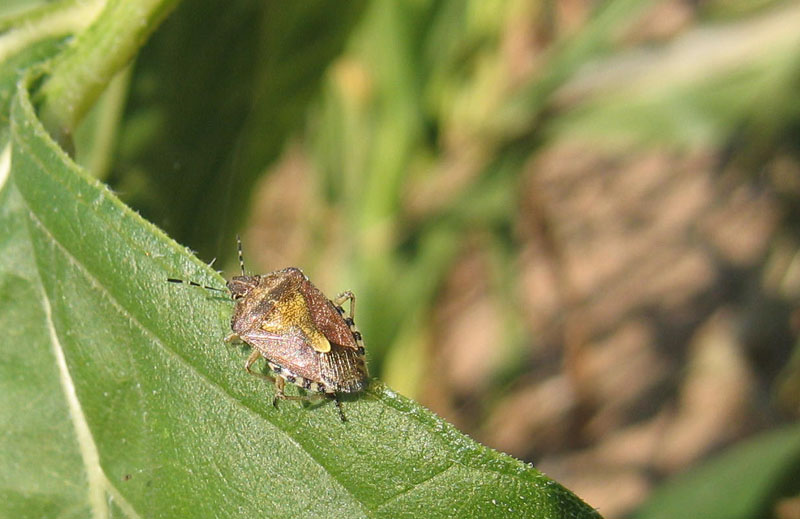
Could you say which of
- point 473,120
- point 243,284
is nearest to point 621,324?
point 473,120

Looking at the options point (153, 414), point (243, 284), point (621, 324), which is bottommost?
point (153, 414)

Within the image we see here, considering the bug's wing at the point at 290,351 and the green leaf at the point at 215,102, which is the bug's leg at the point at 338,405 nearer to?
the bug's wing at the point at 290,351

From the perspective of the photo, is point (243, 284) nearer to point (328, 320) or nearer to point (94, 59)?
point (328, 320)

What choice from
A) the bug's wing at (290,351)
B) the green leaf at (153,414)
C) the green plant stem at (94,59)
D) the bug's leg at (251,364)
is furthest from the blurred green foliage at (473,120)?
the bug's leg at (251,364)

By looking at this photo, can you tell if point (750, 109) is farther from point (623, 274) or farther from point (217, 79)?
point (217, 79)

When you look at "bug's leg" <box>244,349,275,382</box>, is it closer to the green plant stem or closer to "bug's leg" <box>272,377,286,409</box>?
"bug's leg" <box>272,377,286,409</box>

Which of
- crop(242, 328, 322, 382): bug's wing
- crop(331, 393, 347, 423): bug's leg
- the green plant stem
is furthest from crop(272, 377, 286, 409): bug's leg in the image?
the green plant stem

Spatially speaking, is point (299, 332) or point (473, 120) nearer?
point (299, 332)
